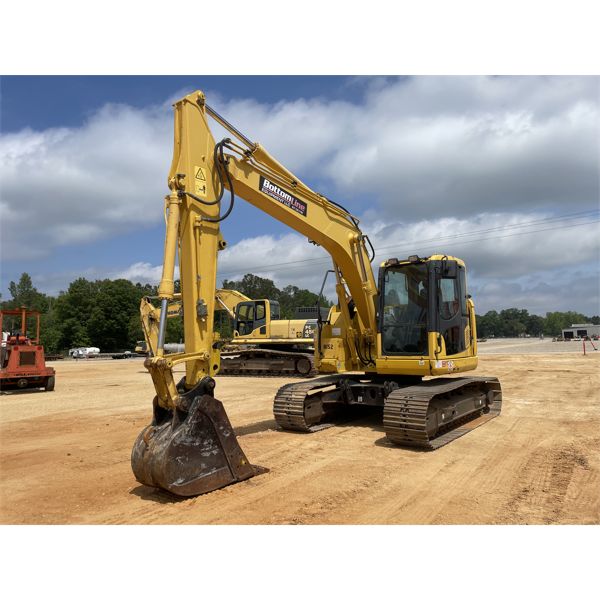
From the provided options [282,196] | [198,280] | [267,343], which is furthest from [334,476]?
[267,343]

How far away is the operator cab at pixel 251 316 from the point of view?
2320cm

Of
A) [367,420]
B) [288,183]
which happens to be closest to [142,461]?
[288,183]

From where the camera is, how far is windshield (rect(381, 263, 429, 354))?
883cm

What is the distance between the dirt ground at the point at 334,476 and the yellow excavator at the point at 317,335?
0.39 m

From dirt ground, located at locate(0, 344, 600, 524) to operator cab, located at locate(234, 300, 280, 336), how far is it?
465 inches

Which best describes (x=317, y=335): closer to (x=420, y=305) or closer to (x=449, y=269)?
(x=420, y=305)

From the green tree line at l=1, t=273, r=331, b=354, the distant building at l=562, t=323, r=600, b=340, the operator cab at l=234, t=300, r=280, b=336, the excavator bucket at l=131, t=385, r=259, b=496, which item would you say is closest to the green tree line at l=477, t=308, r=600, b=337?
the distant building at l=562, t=323, r=600, b=340

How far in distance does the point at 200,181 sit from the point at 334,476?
417 centimetres

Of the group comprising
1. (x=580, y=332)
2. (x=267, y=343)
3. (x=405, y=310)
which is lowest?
(x=580, y=332)

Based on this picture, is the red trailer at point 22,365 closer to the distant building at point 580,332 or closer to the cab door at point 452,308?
the cab door at point 452,308

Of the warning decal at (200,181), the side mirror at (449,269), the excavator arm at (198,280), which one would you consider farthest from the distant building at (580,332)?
the warning decal at (200,181)

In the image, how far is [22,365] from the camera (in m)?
16.9

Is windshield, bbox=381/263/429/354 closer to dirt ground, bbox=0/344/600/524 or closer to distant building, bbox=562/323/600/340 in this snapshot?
dirt ground, bbox=0/344/600/524

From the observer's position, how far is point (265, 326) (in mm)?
22922
